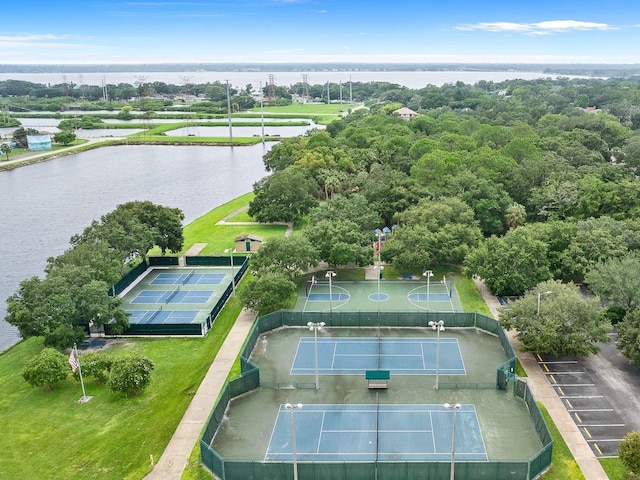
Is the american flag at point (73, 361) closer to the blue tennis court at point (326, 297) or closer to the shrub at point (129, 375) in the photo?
the shrub at point (129, 375)

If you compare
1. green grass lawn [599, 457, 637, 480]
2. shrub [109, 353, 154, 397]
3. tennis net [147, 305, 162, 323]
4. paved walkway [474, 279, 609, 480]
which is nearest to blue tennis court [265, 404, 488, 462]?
paved walkway [474, 279, 609, 480]

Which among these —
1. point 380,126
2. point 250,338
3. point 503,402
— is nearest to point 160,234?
point 250,338

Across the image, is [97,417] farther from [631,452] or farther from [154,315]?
[631,452]

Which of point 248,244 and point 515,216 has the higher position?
point 515,216

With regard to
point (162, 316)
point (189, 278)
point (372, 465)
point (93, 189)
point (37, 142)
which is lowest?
point (93, 189)

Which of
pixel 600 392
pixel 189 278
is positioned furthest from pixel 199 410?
pixel 600 392

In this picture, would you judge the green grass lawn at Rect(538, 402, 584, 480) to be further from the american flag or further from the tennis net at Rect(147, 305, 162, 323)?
the tennis net at Rect(147, 305, 162, 323)

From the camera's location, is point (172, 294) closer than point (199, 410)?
No
